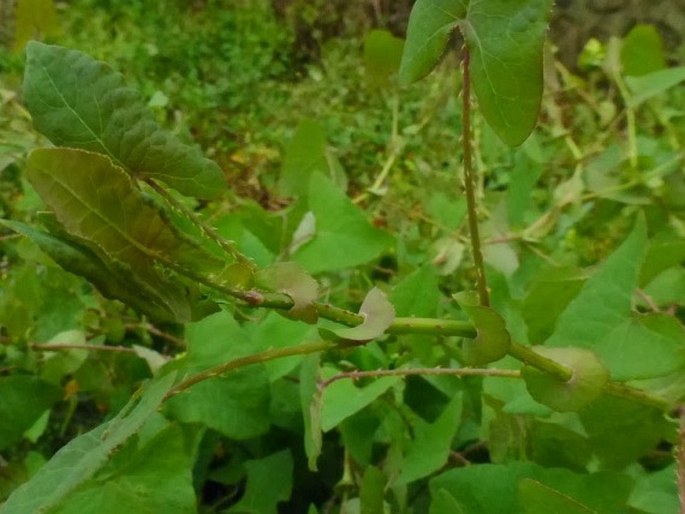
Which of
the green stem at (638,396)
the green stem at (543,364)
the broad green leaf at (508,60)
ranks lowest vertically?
the green stem at (638,396)

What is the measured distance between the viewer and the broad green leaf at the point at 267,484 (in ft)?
1.53

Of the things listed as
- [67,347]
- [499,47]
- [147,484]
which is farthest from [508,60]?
[67,347]

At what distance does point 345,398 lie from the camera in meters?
0.41

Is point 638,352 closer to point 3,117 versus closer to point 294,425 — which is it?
point 294,425

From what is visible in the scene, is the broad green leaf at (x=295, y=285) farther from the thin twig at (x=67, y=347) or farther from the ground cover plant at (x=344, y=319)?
the thin twig at (x=67, y=347)

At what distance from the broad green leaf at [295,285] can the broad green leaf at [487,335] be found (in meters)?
0.05

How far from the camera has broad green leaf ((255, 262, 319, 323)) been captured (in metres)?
0.26

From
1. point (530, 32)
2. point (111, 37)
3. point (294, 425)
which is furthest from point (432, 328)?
point (111, 37)

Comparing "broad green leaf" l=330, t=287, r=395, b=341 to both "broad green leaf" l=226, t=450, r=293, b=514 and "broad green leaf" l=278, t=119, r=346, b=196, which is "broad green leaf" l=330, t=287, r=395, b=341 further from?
"broad green leaf" l=278, t=119, r=346, b=196

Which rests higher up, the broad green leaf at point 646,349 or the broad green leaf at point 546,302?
the broad green leaf at point 646,349

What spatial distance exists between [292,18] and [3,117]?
5.93 ft

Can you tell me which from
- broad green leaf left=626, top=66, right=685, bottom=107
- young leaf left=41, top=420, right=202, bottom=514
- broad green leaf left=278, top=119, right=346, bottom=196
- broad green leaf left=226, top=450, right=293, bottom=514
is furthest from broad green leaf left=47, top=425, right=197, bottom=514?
broad green leaf left=626, top=66, right=685, bottom=107

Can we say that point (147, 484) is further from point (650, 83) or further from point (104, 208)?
point (650, 83)

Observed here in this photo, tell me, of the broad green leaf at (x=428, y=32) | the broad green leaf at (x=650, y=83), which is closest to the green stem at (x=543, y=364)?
the broad green leaf at (x=428, y=32)
